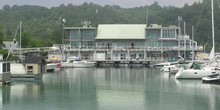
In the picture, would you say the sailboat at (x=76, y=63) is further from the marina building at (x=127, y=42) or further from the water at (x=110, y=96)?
the water at (x=110, y=96)

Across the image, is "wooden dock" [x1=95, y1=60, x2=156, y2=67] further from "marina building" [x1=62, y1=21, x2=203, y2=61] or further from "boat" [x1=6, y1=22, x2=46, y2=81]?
"boat" [x1=6, y1=22, x2=46, y2=81]

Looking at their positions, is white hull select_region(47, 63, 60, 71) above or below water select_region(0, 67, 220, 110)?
above

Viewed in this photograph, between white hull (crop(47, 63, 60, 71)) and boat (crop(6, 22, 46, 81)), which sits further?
white hull (crop(47, 63, 60, 71))

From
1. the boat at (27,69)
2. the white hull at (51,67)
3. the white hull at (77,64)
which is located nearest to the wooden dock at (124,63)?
the white hull at (77,64)

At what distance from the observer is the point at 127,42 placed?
358ft

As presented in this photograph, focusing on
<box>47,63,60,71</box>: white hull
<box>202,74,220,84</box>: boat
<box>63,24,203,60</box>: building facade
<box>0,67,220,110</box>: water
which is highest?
<box>63,24,203,60</box>: building facade

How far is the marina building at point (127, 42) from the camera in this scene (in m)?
106

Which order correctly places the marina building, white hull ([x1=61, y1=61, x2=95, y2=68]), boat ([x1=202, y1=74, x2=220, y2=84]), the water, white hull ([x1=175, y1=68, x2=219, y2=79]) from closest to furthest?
the water
boat ([x1=202, y1=74, x2=220, y2=84])
white hull ([x1=175, y1=68, x2=219, y2=79])
white hull ([x1=61, y1=61, x2=95, y2=68])
the marina building

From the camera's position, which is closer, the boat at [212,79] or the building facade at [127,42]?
the boat at [212,79]

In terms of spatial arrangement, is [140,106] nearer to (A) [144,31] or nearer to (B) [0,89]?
(B) [0,89]

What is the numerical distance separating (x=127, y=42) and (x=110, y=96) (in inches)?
2603

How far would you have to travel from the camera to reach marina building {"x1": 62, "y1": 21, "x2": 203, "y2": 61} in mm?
106312

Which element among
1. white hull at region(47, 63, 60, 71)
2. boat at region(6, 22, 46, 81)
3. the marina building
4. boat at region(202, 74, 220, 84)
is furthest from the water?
the marina building

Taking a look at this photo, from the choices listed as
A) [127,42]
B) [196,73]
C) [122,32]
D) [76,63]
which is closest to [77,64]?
[76,63]
